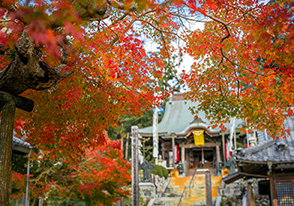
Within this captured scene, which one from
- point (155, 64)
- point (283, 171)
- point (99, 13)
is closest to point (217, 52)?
point (155, 64)

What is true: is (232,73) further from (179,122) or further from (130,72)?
(179,122)

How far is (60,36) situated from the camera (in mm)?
4477

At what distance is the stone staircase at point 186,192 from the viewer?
51.2ft

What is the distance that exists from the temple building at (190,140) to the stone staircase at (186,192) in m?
3.37

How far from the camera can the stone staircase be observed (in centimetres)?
1559

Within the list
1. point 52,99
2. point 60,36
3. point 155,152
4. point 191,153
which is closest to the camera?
point 60,36

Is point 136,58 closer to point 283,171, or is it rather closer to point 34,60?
point 34,60

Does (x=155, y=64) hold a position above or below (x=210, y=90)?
above

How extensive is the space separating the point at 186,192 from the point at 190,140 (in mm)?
8535

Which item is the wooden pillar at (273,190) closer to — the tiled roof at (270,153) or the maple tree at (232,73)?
the tiled roof at (270,153)

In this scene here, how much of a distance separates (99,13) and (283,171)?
842 centimetres

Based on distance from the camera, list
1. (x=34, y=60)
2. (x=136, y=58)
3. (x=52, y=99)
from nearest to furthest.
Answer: (x=34, y=60), (x=52, y=99), (x=136, y=58)

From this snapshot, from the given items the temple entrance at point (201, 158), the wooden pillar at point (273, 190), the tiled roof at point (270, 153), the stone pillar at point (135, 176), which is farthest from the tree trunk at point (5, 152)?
the temple entrance at point (201, 158)

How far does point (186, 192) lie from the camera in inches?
693
